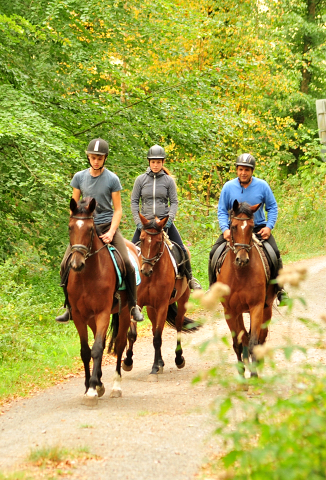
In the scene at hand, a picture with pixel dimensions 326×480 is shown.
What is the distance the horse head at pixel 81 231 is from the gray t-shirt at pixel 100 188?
0.49 m

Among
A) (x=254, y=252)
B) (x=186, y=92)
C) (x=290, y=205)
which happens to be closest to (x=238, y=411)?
(x=254, y=252)

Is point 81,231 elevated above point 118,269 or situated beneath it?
elevated above

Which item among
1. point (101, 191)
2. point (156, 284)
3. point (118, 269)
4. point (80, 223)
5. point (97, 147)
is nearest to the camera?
point (80, 223)

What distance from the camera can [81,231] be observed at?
23.9ft

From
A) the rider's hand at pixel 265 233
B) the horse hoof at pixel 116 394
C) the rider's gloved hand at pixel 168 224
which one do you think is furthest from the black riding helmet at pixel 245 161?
the horse hoof at pixel 116 394

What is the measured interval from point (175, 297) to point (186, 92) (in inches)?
288

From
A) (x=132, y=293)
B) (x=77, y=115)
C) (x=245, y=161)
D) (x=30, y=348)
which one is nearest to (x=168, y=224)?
(x=132, y=293)

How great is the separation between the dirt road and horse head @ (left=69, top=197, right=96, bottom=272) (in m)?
1.63

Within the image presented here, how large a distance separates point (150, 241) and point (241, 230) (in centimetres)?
179

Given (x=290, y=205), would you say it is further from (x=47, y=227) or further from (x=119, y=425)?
(x=119, y=425)

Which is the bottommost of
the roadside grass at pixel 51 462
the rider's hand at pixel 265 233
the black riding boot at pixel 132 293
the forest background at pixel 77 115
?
the roadside grass at pixel 51 462

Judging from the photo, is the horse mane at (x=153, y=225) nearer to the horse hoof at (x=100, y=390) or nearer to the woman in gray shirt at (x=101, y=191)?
the woman in gray shirt at (x=101, y=191)

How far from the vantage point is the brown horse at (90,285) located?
23.9 feet

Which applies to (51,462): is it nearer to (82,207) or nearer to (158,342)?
(82,207)
